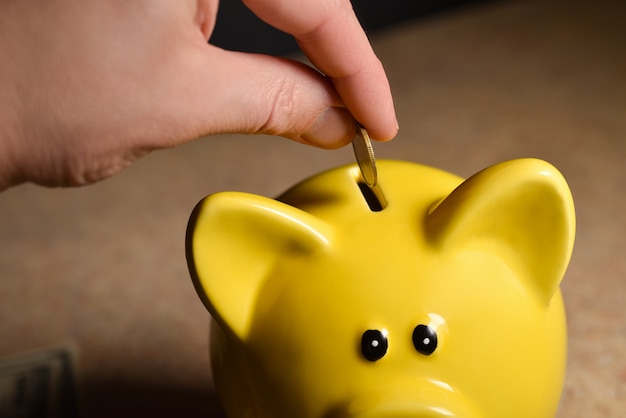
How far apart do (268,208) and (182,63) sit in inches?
4.3

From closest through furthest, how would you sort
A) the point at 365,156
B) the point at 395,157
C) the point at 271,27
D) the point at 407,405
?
1. the point at 407,405
2. the point at 365,156
3. the point at 395,157
4. the point at 271,27

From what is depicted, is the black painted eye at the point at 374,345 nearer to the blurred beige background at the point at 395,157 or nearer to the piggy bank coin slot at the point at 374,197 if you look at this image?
the piggy bank coin slot at the point at 374,197

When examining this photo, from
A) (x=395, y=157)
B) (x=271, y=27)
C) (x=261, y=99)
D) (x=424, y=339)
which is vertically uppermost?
(x=261, y=99)

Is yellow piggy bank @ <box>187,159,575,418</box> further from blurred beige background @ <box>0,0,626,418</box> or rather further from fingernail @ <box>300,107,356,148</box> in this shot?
blurred beige background @ <box>0,0,626,418</box>

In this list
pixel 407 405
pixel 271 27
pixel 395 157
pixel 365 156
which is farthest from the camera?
pixel 271 27

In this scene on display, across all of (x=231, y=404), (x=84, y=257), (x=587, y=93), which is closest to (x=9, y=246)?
(x=84, y=257)

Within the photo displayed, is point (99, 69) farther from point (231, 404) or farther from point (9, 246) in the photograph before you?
point (9, 246)

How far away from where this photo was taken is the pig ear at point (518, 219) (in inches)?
19.4

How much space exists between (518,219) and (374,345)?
5.1 inches

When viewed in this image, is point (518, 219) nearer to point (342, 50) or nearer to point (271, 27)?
point (342, 50)

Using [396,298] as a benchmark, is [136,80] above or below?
above

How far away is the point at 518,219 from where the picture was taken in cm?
51

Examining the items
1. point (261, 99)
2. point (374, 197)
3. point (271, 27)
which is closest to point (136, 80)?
point (261, 99)

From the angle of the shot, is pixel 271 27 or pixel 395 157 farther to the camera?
pixel 271 27
